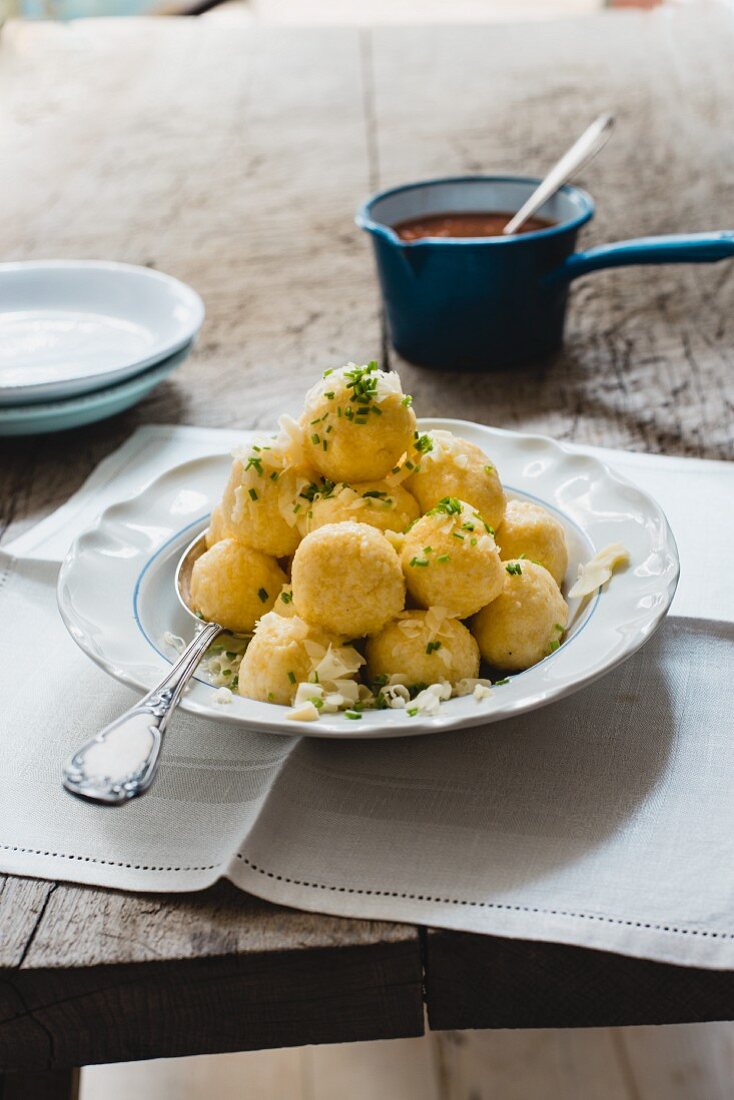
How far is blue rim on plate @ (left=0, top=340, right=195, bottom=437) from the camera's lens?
120cm

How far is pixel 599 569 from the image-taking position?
0.84 metres

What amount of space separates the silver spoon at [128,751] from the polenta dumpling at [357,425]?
7.1 inches

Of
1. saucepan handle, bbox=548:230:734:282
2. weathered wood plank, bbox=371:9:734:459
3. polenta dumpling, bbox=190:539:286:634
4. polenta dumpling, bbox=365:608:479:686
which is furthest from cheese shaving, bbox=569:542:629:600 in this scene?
saucepan handle, bbox=548:230:734:282

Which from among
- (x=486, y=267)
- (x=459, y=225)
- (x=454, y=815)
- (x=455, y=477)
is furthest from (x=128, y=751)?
(x=459, y=225)

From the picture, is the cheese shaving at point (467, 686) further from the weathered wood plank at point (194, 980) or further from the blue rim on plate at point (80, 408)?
the blue rim on plate at point (80, 408)

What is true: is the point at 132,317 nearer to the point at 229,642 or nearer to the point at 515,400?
the point at 515,400

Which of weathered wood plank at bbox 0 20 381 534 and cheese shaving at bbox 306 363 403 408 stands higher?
cheese shaving at bbox 306 363 403 408

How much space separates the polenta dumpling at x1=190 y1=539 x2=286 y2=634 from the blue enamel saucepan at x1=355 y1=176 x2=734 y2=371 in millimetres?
594

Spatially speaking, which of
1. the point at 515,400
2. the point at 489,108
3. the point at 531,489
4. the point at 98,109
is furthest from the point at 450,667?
the point at 98,109

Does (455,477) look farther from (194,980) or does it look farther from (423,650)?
(194,980)

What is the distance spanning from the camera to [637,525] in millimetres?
888

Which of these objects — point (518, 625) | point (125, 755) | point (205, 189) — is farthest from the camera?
point (205, 189)

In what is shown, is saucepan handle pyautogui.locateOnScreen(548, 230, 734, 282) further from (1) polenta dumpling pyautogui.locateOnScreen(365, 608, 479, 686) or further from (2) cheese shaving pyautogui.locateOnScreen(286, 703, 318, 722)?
(2) cheese shaving pyautogui.locateOnScreen(286, 703, 318, 722)

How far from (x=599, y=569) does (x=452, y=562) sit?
0.15m
